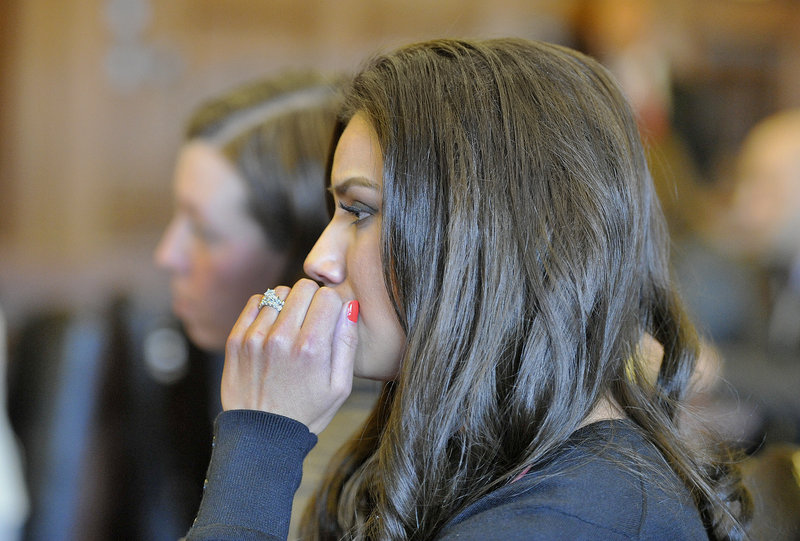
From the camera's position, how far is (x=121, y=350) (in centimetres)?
132

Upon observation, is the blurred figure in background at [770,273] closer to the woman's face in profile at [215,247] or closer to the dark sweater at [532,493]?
the dark sweater at [532,493]

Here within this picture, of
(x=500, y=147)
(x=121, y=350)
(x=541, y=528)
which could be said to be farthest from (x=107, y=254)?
(x=541, y=528)

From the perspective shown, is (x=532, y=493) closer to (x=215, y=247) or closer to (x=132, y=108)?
(x=215, y=247)

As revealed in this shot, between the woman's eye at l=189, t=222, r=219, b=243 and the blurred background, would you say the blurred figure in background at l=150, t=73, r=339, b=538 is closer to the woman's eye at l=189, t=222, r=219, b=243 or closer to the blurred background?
the woman's eye at l=189, t=222, r=219, b=243

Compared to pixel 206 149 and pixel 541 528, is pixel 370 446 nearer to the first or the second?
pixel 541 528

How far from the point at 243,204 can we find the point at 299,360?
57cm

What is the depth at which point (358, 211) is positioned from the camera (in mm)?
831

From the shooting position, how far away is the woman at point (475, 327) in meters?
0.73

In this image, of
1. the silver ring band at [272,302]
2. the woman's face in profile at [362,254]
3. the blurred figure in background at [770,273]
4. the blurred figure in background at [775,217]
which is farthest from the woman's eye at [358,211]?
the blurred figure in background at [775,217]

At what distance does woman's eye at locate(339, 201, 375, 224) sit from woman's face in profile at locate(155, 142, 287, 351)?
0.48 metres

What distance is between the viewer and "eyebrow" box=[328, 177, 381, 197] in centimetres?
80

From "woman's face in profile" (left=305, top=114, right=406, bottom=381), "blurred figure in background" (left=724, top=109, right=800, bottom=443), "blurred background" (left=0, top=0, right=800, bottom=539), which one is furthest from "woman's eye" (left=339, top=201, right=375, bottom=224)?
"blurred figure in background" (left=724, top=109, right=800, bottom=443)

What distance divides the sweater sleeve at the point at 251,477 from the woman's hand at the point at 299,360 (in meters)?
0.02

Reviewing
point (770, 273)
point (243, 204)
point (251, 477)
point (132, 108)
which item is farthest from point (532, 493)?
point (770, 273)
